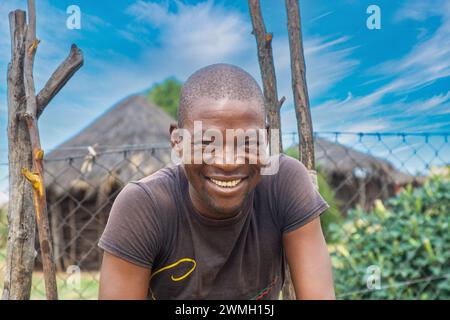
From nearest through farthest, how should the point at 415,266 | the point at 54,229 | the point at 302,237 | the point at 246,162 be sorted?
the point at 246,162, the point at 302,237, the point at 415,266, the point at 54,229

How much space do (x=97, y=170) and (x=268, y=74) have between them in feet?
17.9

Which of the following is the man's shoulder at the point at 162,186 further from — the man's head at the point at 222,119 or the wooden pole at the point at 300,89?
the wooden pole at the point at 300,89

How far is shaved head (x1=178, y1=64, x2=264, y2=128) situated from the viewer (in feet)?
5.05

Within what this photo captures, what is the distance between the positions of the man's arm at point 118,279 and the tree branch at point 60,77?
58 centimetres

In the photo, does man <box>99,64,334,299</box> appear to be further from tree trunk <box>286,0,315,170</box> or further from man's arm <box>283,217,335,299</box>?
tree trunk <box>286,0,315,170</box>

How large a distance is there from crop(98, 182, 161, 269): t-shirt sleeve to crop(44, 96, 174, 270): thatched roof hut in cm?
510

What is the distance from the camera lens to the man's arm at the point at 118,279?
1.63 m

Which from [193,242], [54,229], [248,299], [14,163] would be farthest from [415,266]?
[54,229]

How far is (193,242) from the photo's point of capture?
174 centimetres

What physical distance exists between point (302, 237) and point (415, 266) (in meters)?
1.85

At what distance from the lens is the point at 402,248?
10.8 feet

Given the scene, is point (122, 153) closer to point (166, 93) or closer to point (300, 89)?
point (300, 89)

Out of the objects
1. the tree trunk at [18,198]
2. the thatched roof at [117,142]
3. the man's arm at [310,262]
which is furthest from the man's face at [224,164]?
the thatched roof at [117,142]
